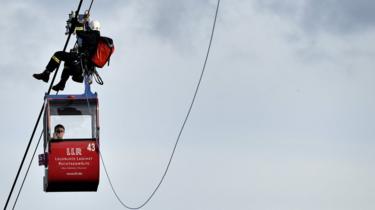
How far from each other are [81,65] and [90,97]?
0.93 metres

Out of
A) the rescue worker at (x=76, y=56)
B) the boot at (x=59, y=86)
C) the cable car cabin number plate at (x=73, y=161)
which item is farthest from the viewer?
the boot at (x=59, y=86)

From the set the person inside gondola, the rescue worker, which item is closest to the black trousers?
the rescue worker

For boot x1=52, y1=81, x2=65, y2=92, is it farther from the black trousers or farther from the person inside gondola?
the person inside gondola

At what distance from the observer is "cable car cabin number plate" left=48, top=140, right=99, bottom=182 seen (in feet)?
120

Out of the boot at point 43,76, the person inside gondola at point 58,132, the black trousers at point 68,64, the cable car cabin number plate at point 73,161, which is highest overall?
the black trousers at point 68,64

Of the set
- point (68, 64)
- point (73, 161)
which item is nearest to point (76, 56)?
point (68, 64)

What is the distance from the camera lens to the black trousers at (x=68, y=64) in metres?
37.5

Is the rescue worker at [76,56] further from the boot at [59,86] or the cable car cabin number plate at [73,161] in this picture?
the cable car cabin number plate at [73,161]

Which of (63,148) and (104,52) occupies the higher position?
(104,52)

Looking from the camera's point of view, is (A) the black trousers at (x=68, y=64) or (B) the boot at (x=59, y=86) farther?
(B) the boot at (x=59, y=86)

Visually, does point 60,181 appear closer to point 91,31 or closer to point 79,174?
point 79,174

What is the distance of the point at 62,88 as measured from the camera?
38031mm

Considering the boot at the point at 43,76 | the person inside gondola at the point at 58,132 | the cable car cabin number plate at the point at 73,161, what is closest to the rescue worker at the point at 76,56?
the boot at the point at 43,76

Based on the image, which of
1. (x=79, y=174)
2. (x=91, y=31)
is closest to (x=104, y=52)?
(x=91, y=31)
